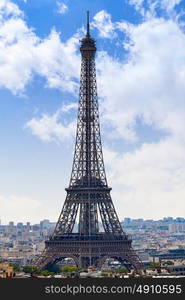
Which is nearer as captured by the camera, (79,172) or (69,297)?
(69,297)

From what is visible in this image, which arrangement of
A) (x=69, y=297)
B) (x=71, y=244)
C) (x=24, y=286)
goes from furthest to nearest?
(x=71, y=244)
(x=24, y=286)
(x=69, y=297)

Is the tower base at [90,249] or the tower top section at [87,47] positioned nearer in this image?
the tower base at [90,249]

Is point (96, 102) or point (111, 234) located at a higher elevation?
point (96, 102)

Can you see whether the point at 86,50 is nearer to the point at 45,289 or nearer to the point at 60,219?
the point at 60,219

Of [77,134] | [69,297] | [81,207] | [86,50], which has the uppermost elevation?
[86,50]

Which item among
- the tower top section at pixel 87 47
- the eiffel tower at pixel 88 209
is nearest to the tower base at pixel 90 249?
the eiffel tower at pixel 88 209

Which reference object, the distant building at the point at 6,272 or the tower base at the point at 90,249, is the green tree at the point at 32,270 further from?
the tower base at the point at 90,249

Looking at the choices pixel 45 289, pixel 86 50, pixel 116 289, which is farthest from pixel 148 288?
pixel 86 50

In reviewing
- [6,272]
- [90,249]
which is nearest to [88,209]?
[90,249]

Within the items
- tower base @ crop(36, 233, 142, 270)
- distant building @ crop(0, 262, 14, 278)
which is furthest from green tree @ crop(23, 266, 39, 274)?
tower base @ crop(36, 233, 142, 270)
